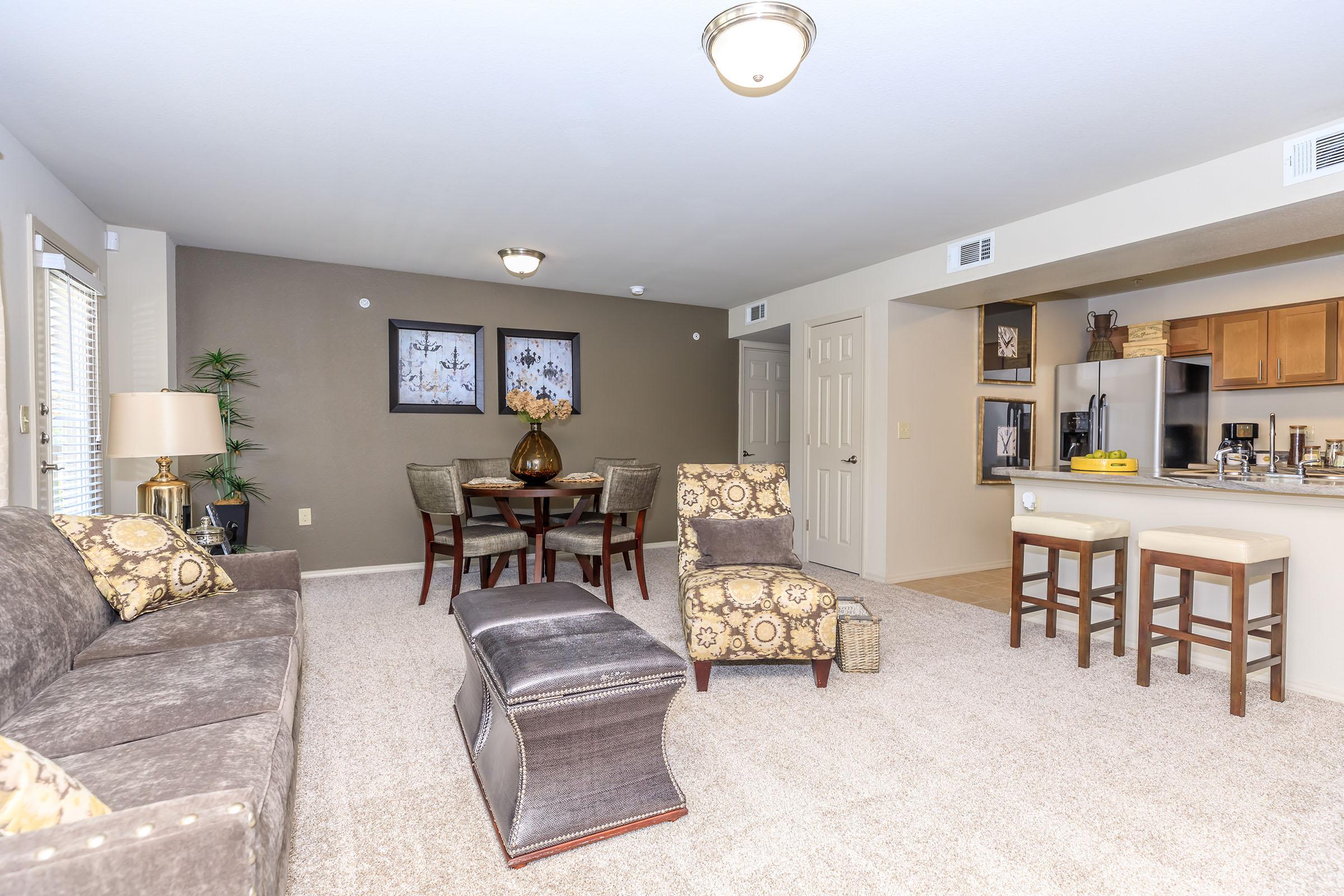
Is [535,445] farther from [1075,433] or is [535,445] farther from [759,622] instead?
[1075,433]

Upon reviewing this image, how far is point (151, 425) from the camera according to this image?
3.02 m

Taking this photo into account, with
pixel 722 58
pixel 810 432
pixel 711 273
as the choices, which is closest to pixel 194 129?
pixel 722 58

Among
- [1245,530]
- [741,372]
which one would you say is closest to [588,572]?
[741,372]

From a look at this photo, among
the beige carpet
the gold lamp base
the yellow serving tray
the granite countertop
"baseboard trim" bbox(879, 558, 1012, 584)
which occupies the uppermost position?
the yellow serving tray

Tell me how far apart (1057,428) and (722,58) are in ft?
15.6

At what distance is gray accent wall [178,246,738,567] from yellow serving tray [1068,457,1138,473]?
3534mm

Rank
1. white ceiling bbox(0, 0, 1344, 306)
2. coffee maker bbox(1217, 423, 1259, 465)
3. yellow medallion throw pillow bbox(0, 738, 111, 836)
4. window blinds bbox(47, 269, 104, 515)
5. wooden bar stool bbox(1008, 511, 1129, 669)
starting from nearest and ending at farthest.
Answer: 1. yellow medallion throw pillow bbox(0, 738, 111, 836)
2. white ceiling bbox(0, 0, 1344, 306)
3. wooden bar stool bbox(1008, 511, 1129, 669)
4. window blinds bbox(47, 269, 104, 515)
5. coffee maker bbox(1217, 423, 1259, 465)

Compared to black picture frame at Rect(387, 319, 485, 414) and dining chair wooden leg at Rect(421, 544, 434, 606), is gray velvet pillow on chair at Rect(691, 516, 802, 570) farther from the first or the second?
black picture frame at Rect(387, 319, 485, 414)

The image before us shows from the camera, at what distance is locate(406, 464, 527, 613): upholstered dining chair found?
4.06 meters

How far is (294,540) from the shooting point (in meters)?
→ 4.98

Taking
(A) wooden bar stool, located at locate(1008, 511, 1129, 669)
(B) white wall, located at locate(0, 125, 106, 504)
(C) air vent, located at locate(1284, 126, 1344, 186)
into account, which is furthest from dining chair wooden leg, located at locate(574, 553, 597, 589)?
(C) air vent, located at locate(1284, 126, 1344, 186)

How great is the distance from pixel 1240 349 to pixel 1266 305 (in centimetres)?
34

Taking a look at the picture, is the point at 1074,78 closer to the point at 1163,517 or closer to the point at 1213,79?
the point at 1213,79

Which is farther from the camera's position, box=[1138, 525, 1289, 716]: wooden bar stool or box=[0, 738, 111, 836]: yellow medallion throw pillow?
box=[1138, 525, 1289, 716]: wooden bar stool
